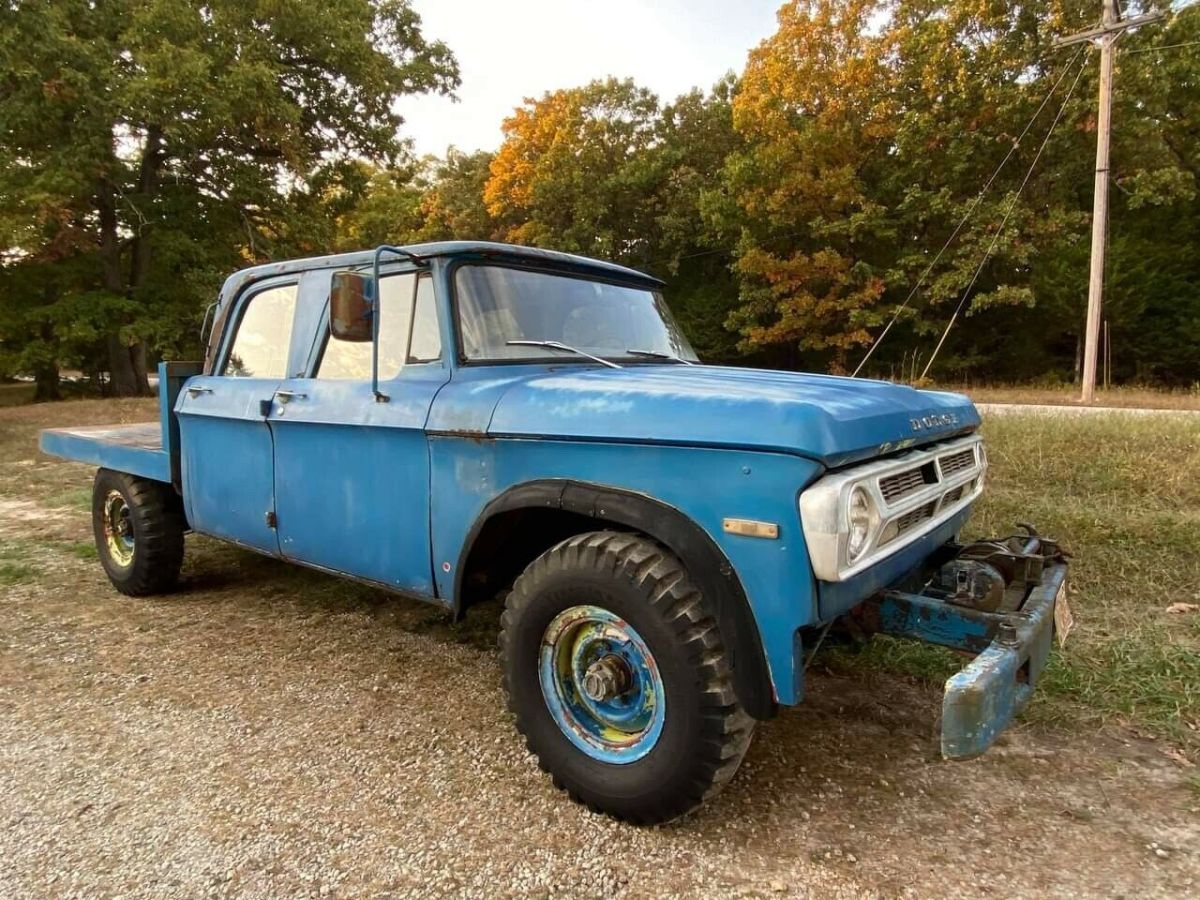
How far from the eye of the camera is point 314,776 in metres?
2.70

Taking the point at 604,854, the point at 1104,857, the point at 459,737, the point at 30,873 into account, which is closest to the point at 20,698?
the point at 30,873

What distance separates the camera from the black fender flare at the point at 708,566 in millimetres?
2129

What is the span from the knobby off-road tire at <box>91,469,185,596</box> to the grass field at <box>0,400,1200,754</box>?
0.78 meters

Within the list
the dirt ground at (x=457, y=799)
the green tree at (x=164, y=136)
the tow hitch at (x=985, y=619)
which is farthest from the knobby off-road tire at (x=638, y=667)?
the green tree at (x=164, y=136)

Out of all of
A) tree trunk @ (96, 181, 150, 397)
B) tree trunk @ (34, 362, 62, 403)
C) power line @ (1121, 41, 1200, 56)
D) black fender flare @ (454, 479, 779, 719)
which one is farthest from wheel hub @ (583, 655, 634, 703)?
tree trunk @ (34, 362, 62, 403)

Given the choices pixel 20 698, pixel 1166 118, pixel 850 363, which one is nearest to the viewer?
pixel 20 698

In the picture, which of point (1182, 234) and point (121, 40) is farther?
point (1182, 234)

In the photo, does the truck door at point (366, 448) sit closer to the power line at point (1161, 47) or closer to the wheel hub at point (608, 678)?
the wheel hub at point (608, 678)

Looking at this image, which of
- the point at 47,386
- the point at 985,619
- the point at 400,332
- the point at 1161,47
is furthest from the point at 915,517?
the point at 47,386

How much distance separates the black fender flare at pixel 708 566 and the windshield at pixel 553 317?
36.9 inches

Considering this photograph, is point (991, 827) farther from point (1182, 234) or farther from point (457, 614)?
point (1182, 234)

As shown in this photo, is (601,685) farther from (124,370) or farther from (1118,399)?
(124,370)

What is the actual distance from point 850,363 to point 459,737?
81.7 feet

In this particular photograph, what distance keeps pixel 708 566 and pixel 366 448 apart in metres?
1.71
